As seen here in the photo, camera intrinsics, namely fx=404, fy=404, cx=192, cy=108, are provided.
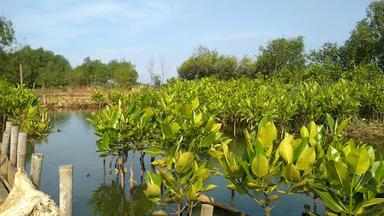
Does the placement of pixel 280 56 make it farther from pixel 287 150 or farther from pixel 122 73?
pixel 287 150

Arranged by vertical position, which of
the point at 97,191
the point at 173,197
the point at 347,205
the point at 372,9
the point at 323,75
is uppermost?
the point at 372,9

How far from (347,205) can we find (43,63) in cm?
5546

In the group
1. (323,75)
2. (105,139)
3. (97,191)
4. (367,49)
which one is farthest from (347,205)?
(367,49)

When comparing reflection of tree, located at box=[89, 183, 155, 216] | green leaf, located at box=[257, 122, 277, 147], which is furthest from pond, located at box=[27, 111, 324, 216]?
green leaf, located at box=[257, 122, 277, 147]

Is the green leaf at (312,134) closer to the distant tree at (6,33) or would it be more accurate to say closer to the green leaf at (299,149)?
the green leaf at (299,149)

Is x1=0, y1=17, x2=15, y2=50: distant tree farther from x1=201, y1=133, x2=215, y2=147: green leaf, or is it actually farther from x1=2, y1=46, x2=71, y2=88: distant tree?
x1=201, y1=133, x2=215, y2=147: green leaf

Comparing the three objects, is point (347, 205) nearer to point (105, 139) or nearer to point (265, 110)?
point (105, 139)

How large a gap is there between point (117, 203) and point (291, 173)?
201 inches

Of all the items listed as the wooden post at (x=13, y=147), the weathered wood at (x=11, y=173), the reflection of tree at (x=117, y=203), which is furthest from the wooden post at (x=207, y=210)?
the wooden post at (x=13, y=147)

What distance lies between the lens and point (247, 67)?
36281 millimetres

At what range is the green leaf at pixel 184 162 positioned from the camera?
4.45m

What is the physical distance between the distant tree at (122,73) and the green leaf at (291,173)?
1700 inches

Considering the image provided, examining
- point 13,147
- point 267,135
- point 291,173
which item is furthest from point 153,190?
point 13,147

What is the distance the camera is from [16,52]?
1855 inches
